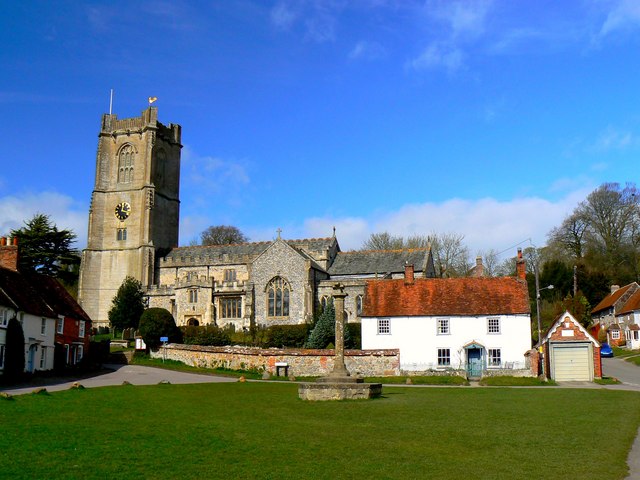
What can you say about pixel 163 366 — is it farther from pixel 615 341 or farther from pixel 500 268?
pixel 500 268

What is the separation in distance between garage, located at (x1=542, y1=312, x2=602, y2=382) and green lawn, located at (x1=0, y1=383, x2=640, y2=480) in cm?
1424

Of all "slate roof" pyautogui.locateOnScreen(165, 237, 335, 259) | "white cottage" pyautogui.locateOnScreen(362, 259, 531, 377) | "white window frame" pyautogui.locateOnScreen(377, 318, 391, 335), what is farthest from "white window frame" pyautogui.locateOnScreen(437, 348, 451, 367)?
"slate roof" pyautogui.locateOnScreen(165, 237, 335, 259)

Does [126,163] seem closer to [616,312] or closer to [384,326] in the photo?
[384,326]

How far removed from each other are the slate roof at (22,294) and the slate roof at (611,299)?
5145 cm

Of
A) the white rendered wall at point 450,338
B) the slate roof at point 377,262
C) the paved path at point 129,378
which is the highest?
the slate roof at point 377,262

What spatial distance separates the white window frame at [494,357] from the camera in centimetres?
4294

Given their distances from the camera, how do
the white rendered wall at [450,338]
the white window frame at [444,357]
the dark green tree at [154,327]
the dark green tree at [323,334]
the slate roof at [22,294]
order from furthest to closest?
1. the dark green tree at [323,334]
2. the dark green tree at [154,327]
3. the white window frame at [444,357]
4. the white rendered wall at [450,338]
5. the slate roof at [22,294]

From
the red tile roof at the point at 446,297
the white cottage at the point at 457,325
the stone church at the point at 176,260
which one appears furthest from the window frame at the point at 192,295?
the white cottage at the point at 457,325

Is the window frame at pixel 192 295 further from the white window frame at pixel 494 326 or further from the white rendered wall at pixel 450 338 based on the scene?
the white window frame at pixel 494 326

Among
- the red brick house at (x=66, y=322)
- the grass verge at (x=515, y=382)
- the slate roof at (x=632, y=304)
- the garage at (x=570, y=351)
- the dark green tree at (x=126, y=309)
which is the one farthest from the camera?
the dark green tree at (x=126, y=309)

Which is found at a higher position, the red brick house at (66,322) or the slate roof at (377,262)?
the slate roof at (377,262)

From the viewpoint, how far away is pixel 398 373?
4194cm

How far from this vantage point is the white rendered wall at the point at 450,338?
42.8m

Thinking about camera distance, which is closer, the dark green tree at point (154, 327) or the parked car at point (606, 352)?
the dark green tree at point (154, 327)
